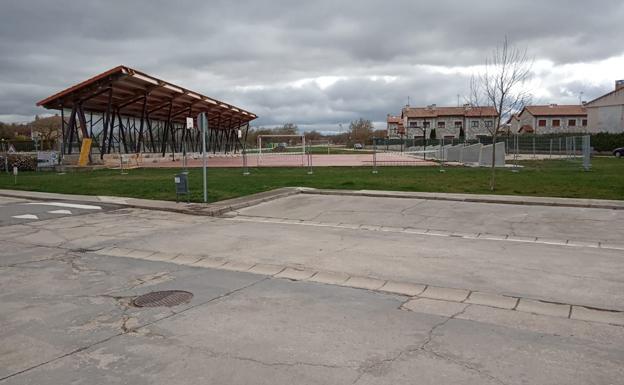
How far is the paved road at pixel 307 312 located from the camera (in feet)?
14.1

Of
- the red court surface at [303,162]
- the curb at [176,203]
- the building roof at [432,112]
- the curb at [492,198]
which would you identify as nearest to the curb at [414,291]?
the curb at [176,203]

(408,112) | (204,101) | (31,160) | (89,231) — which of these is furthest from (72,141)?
(408,112)

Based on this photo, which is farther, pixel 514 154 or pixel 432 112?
pixel 432 112

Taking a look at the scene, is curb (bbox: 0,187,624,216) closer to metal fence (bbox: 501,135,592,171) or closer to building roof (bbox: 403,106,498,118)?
metal fence (bbox: 501,135,592,171)

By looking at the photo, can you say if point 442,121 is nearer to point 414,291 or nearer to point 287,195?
point 287,195

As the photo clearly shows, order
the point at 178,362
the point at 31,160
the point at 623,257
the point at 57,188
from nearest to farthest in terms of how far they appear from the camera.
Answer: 1. the point at 178,362
2. the point at 623,257
3. the point at 57,188
4. the point at 31,160

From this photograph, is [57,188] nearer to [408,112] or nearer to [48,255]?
[48,255]

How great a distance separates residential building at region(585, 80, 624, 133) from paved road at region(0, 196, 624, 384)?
70386 millimetres

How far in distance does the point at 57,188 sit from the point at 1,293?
51.2ft

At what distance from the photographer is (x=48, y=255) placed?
9172 millimetres

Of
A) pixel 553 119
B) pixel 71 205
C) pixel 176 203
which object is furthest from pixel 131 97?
A: pixel 553 119

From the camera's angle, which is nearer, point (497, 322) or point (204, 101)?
point (497, 322)

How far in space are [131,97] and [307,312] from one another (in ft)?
133

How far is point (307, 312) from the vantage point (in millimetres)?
5816
